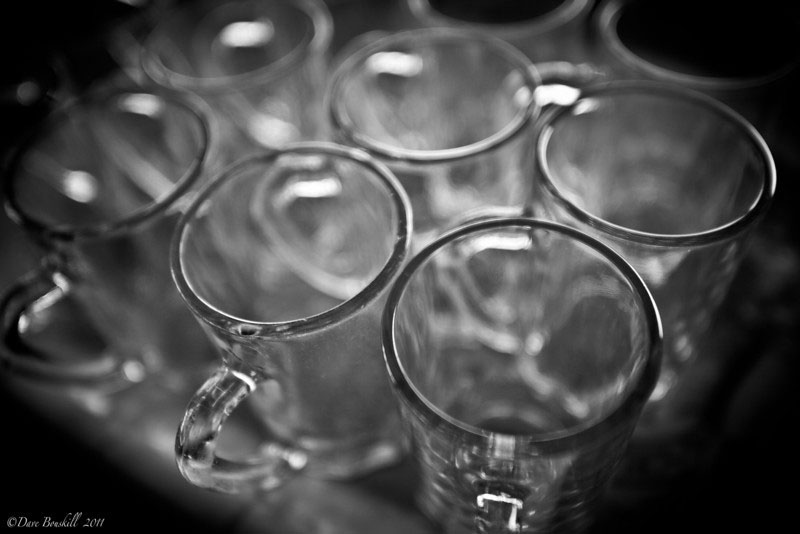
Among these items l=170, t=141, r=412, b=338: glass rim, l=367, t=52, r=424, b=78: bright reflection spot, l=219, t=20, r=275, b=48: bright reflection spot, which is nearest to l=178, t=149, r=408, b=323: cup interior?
l=170, t=141, r=412, b=338: glass rim

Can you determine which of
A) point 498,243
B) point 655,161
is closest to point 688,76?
point 655,161

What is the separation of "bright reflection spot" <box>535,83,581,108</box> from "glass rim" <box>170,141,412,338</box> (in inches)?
4.7

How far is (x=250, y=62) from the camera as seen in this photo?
1.91 feet

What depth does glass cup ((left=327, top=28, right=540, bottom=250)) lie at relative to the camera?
0.35 meters

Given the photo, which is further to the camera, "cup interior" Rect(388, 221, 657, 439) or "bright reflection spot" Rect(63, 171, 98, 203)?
"bright reflection spot" Rect(63, 171, 98, 203)

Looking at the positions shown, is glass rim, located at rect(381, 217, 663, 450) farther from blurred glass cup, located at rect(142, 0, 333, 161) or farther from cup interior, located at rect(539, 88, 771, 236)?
blurred glass cup, located at rect(142, 0, 333, 161)

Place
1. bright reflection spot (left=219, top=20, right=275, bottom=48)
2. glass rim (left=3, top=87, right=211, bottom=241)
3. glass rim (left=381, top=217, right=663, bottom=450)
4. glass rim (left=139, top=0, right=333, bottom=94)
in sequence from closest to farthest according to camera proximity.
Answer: glass rim (left=381, top=217, right=663, bottom=450)
glass rim (left=3, top=87, right=211, bottom=241)
glass rim (left=139, top=0, right=333, bottom=94)
bright reflection spot (left=219, top=20, right=275, bottom=48)

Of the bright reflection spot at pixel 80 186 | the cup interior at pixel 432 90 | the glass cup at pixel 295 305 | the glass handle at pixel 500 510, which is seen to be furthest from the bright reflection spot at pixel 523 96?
the bright reflection spot at pixel 80 186

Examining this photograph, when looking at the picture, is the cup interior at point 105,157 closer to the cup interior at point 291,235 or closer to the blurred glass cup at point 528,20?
the cup interior at point 291,235

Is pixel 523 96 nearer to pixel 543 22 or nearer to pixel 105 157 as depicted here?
pixel 543 22

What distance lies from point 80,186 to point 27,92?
83 millimetres

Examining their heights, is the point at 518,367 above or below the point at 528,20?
below

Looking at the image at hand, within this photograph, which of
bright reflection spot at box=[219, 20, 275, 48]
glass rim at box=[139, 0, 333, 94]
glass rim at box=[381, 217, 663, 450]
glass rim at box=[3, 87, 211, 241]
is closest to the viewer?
glass rim at box=[381, 217, 663, 450]

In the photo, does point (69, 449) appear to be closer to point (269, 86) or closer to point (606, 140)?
Result: point (269, 86)
